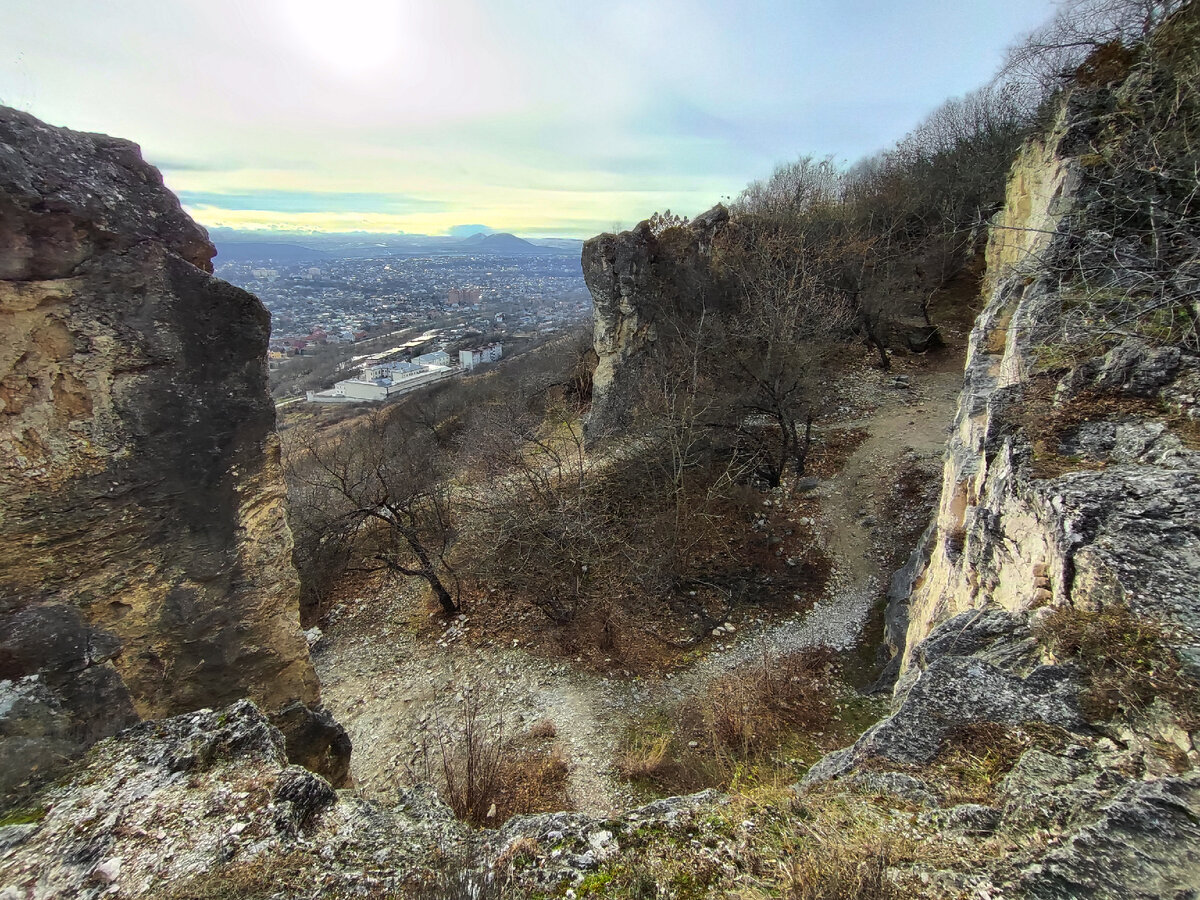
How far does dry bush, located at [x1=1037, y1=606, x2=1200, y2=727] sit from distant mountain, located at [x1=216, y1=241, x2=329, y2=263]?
7936 cm

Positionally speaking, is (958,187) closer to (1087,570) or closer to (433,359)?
(1087,570)

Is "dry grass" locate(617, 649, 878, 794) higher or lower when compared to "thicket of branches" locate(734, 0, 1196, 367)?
lower

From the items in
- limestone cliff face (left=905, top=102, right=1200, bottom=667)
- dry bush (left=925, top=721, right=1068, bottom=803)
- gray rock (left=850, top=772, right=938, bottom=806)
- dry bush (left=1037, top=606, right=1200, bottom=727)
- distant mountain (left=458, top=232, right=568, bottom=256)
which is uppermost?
distant mountain (left=458, top=232, right=568, bottom=256)

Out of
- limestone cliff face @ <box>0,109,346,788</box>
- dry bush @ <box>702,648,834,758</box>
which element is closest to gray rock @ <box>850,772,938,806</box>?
dry bush @ <box>702,648,834,758</box>

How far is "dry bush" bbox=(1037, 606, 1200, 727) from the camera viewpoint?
264 centimetres

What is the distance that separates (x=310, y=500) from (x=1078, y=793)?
41.6ft

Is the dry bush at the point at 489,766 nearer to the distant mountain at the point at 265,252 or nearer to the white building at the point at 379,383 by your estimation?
the white building at the point at 379,383

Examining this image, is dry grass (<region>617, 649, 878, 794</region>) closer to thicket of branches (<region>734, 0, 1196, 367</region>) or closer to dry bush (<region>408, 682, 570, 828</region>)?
dry bush (<region>408, 682, 570, 828</region>)

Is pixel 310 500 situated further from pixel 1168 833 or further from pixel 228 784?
pixel 1168 833

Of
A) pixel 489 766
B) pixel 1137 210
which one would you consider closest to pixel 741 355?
pixel 1137 210

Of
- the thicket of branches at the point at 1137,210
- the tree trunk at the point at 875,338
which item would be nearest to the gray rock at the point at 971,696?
the thicket of branches at the point at 1137,210

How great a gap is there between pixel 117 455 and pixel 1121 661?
6455mm

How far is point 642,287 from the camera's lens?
16219mm

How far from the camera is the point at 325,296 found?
198 ft
